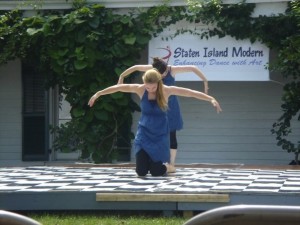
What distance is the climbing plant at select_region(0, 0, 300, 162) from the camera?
13680 millimetres

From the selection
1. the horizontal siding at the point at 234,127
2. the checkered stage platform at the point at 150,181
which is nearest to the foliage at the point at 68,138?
the horizontal siding at the point at 234,127

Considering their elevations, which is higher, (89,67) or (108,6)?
(108,6)

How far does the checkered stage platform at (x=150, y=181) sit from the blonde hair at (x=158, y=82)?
91 cm

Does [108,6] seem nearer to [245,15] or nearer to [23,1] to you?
[23,1]

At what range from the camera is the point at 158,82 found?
29.9 feet

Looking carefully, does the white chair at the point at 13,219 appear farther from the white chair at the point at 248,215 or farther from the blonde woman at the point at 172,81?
the blonde woman at the point at 172,81

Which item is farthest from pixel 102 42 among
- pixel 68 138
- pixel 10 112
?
pixel 10 112

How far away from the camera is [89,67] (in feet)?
45.3

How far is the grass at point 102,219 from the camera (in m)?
7.36

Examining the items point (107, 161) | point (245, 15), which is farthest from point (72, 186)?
point (245, 15)

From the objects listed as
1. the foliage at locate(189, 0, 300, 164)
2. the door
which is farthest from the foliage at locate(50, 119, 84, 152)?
the foliage at locate(189, 0, 300, 164)

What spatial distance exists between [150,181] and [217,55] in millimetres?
5172

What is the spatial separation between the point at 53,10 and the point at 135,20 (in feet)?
5.38

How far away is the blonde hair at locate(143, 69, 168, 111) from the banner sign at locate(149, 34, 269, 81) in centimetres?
451
